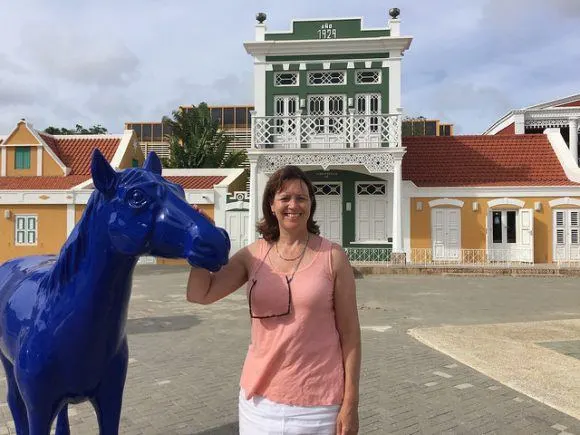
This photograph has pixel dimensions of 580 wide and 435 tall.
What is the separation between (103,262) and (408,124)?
40.7m

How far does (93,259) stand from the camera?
1851mm

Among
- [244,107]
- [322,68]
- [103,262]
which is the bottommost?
[103,262]

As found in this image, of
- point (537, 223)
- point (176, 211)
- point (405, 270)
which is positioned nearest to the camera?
point (176, 211)

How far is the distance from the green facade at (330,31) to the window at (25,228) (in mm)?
11407

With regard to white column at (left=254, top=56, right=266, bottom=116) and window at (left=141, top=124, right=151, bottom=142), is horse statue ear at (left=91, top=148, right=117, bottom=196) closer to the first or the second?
white column at (left=254, top=56, right=266, bottom=116)

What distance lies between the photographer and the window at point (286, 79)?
17.4 metres

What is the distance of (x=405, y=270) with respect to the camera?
47.2 feet

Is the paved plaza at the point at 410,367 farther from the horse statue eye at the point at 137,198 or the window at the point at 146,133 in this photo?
the window at the point at 146,133

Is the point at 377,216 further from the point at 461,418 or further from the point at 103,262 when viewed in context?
the point at 103,262

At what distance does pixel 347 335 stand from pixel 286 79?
16.7 metres

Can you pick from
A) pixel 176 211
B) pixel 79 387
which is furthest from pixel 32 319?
pixel 176 211

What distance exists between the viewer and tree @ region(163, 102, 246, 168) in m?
25.3

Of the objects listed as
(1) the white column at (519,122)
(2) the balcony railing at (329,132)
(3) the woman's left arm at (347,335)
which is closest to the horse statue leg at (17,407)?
(3) the woman's left arm at (347,335)

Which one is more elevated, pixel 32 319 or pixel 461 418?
pixel 32 319
